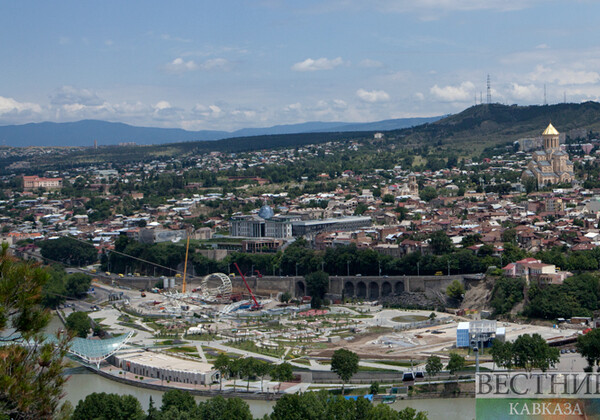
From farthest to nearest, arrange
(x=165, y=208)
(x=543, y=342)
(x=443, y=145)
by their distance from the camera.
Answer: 1. (x=443, y=145)
2. (x=165, y=208)
3. (x=543, y=342)

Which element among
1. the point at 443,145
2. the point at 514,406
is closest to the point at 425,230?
the point at 514,406

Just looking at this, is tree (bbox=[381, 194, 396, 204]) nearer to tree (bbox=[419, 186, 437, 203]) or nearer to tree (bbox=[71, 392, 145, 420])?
tree (bbox=[419, 186, 437, 203])

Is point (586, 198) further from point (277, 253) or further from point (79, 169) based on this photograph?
point (79, 169)

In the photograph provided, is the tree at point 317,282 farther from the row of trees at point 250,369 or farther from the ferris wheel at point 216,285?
the row of trees at point 250,369

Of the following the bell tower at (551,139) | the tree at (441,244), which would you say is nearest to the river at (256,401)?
the tree at (441,244)

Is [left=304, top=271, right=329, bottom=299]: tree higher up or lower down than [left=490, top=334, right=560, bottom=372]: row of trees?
lower down

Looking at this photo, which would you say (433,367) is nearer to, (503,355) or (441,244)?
(503,355)

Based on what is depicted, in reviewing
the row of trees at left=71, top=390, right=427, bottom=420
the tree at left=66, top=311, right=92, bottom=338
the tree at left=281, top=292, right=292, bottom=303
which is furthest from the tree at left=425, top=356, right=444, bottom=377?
the tree at left=281, top=292, right=292, bottom=303
